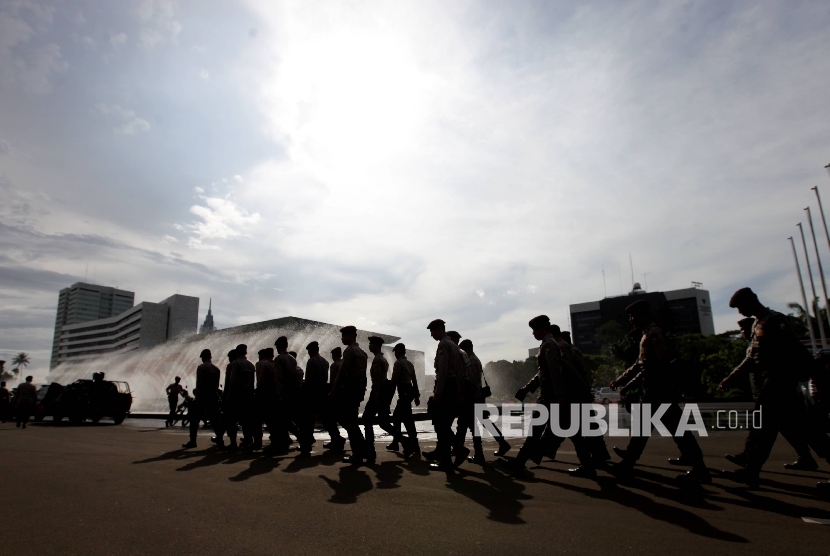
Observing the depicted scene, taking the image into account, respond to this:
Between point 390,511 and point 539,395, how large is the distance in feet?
10.2

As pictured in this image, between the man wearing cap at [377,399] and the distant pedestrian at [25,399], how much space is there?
44.3 feet

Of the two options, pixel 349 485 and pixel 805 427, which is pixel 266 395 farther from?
pixel 805 427

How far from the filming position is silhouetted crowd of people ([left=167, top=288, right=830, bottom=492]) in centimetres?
500

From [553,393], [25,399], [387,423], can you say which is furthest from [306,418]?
[25,399]

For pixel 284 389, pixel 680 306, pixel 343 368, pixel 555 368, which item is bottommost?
pixel 284 389

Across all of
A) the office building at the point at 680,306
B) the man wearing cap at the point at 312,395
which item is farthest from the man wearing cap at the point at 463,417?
the office building at the point at 680,306

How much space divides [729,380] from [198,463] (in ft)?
23.3

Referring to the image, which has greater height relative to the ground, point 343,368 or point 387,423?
point 343,368

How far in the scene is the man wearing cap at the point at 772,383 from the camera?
4.91 m

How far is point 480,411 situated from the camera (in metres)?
8.25

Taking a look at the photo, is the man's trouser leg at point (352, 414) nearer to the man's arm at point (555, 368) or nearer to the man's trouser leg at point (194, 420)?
the man's arm at point (555, 368)

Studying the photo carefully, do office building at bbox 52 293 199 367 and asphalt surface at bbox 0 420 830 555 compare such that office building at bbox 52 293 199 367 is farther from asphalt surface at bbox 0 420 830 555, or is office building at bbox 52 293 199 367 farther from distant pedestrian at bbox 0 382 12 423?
asphalt surface at bbox 0 420 830 555

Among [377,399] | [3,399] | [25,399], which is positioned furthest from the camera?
[3,399]

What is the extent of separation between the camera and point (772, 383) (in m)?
4.98
